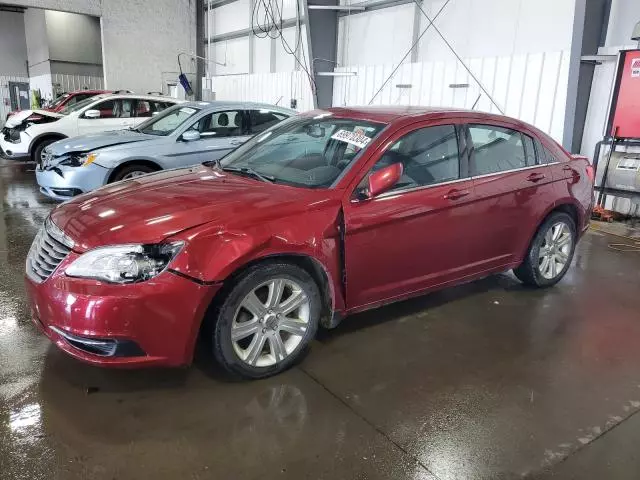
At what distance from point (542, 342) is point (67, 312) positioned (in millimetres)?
2878

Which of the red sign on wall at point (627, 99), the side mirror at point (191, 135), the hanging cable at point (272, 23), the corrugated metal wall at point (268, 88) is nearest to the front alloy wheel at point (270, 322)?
the side mirror at point (191, 135)

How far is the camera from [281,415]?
2527 millimetres

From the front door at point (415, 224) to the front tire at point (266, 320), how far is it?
1.07 feet

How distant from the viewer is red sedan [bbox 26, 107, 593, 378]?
2385 mm

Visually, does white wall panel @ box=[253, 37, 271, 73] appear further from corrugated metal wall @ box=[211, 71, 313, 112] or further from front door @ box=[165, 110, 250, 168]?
front door @ box=[165, 110, 250, 168]

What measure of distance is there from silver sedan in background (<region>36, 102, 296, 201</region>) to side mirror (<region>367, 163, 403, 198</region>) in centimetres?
294

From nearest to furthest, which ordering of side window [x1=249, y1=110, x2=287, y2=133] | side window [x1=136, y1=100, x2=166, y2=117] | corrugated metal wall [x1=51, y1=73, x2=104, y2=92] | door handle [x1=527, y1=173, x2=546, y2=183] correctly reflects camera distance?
door handle [x1=527, y1=173, x2=546, y2=183], side window [x1=249, y1=110, x2=287, y2=133], side window [x1=136, y1=100, x2=166, y2=117], corrugated metal wall [x1=51, y1=73, x2=104, y2=92]

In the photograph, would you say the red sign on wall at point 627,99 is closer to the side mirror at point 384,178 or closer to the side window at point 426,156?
the side window at point 426,156

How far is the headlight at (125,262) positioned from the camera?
92.8 inches

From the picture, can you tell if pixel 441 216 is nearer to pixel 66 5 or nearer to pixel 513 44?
pixel 513 44

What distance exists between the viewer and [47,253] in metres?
2.62

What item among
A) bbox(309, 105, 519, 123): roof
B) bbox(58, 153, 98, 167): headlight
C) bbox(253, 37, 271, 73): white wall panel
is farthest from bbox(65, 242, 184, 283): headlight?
bbox(253, 37, 271, 73): white wall panel

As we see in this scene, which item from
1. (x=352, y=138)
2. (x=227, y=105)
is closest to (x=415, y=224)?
(x=352, y=138)

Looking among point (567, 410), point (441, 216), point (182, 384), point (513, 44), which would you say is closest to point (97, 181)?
point (182, 384)
